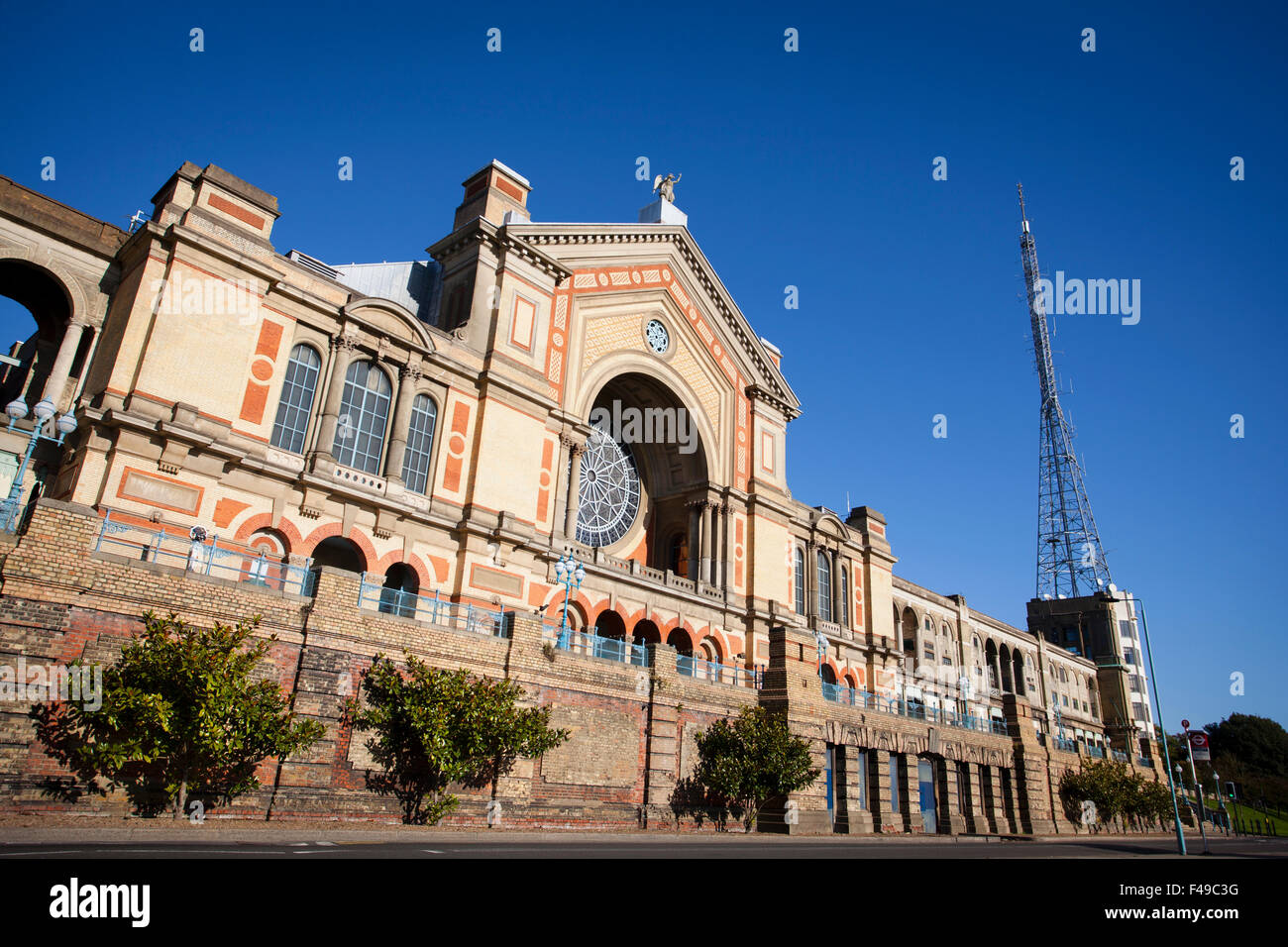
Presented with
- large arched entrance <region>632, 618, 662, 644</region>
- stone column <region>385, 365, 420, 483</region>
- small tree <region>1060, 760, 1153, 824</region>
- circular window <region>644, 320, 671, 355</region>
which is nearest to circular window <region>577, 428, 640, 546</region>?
large arched entrance <region>632, 618, 662, 644</region>

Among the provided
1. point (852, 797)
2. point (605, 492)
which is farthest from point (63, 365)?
point (852, 797)

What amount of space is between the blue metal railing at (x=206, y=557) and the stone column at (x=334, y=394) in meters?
3.89

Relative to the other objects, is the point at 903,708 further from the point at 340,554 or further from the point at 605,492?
the point at 340,554

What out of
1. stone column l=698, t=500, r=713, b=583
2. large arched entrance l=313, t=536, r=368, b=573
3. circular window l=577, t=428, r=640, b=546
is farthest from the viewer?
stone column l=698, t=500, r=713, b=583

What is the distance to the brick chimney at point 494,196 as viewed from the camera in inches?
1385

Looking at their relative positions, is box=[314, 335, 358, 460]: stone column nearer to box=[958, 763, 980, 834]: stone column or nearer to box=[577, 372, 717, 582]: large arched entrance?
box=[577, 372, 717, 582]: large arched entrance

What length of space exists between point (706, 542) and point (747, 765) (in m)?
15.8

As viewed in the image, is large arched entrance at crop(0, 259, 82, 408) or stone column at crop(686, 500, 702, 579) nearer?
large arched entrance at crop(0, 259, 82, 408)

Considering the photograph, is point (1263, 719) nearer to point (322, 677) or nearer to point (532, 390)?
point (532, 390)

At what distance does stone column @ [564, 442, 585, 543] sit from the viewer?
112ft

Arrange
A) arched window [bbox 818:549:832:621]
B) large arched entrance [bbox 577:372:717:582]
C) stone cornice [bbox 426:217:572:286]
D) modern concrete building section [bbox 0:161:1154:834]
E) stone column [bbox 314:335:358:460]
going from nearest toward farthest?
modern concrete building section [bbox 0:161:1154:834] → stone column [bbox 314:335:358:460] → stone cornice [bbox 426:217:572:286] → large arched entrance [bbox 577:372:717:582] → arched window [bbox 818:549:832:621]

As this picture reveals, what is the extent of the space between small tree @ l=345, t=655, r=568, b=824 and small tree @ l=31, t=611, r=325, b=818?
7.63 feet

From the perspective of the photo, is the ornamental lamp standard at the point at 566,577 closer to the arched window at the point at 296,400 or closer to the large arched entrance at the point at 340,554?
the large arched entrance at the point at 340,554

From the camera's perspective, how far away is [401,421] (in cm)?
2892
